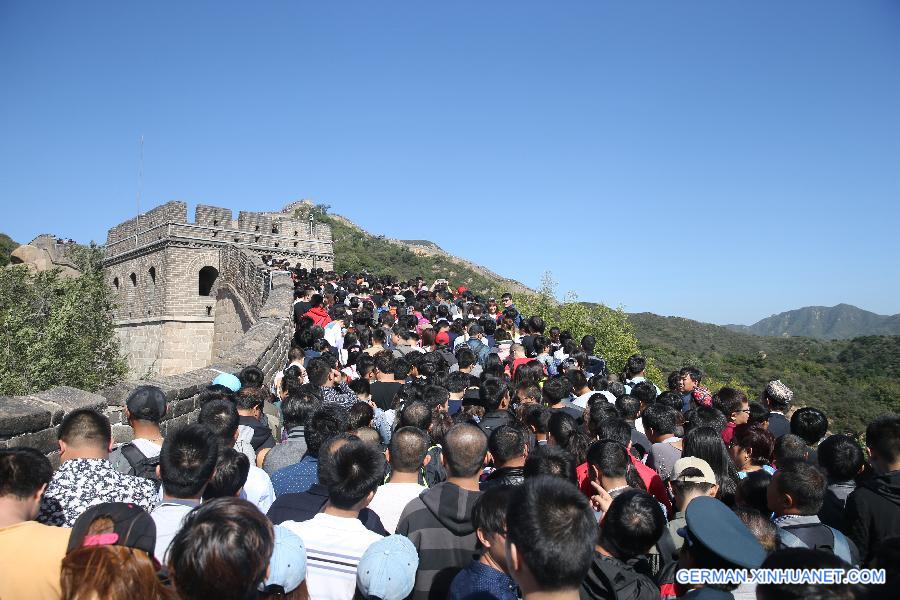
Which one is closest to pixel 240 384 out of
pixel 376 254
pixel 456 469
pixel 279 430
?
pixel 279 430

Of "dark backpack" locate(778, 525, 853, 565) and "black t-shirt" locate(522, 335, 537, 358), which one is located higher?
"black t-shirt" locate(522, 335, 537, 358)

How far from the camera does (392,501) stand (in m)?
3.46

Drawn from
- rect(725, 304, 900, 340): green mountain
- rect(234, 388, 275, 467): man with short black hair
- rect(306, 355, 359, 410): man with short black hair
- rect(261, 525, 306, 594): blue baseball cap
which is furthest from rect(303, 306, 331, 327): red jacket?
rect(725, 304, 900, 340): green mountain

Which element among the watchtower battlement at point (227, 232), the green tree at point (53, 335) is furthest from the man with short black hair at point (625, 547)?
the watchtower battlement at point (227, 232)

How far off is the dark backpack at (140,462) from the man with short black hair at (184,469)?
55cm

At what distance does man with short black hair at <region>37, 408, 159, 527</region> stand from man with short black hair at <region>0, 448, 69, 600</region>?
0.22 metres

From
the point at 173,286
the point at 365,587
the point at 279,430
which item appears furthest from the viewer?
the point at 173,286

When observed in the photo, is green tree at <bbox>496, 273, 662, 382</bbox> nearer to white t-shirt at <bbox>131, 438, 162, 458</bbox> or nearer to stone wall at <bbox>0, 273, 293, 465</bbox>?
stone wall at <bbox>0, 273, 293, 465</bbox>

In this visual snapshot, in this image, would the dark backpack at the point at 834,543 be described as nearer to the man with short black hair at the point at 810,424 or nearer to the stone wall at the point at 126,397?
the man with short black hair at the point at 810,424

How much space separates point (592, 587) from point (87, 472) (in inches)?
102

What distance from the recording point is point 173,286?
75.9 feet

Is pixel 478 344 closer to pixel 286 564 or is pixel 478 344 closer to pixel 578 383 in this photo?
pixel 578 383

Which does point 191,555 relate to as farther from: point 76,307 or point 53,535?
point 76,307

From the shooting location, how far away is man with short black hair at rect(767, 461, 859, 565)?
3141mm
